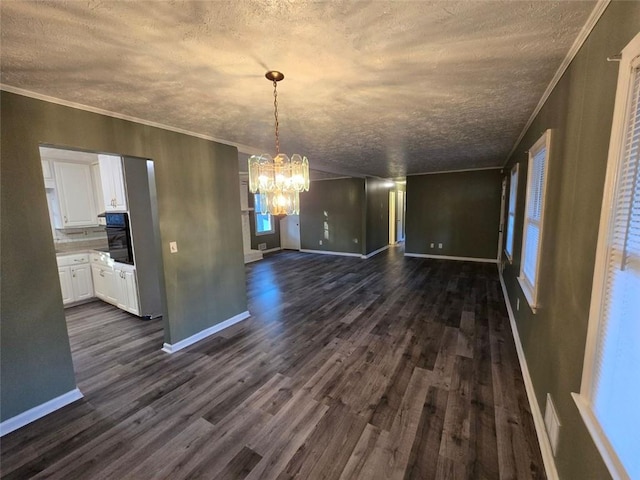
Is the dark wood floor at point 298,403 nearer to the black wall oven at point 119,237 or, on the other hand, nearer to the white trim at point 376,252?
the black wall oven at point 119,237

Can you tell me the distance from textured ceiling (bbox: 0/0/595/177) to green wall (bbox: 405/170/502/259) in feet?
14.4

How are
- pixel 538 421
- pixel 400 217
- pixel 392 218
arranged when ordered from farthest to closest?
pixel 400 217
pixel 392 218
pixel 538 421

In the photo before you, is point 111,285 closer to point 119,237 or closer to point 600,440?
point 119,237

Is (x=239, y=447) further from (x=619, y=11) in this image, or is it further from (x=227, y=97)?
(x=619, y=11)

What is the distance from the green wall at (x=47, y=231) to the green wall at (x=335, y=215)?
16.8ft

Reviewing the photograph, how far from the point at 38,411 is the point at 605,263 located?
12.0 ft

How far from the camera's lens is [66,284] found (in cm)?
413

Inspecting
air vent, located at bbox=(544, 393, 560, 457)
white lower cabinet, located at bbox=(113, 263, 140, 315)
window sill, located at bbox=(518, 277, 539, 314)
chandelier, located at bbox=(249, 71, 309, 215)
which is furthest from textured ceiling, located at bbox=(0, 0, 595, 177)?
white lower cabinet, located at bbox=(113, 263, 140, 315)

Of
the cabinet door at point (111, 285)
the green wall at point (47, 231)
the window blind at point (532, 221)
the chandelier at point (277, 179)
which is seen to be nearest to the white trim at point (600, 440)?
the window blind at point (532, 221)

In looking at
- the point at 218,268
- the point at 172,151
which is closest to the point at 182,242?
the point at 218,268

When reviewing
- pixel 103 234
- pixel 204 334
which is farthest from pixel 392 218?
pixel 103 234

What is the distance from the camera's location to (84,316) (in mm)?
3875

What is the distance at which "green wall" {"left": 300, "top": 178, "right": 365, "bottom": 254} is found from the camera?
301 inches

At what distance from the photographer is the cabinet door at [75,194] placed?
4225 mm
